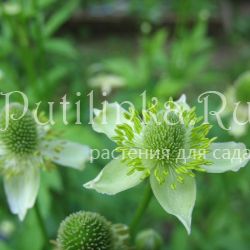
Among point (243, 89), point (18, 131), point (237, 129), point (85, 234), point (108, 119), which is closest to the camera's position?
point (85, 234)

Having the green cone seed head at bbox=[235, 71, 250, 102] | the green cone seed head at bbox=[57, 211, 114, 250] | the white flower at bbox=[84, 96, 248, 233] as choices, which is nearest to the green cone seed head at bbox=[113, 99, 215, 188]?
the white flower at bbox=[84, 96, 248, 233]

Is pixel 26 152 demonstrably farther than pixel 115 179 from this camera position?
Yes

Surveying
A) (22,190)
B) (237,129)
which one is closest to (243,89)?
(237,129)

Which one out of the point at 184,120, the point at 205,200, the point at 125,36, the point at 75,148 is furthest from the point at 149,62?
the point at 125,36

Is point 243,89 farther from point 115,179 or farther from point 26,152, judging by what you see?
point 115,179

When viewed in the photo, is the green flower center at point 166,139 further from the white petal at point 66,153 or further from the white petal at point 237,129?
the white petal at point 237,129

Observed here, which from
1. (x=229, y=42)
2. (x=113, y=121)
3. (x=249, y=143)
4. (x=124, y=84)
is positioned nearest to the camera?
(x=113, y=121)

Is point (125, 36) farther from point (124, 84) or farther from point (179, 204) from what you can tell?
point (179, 204)

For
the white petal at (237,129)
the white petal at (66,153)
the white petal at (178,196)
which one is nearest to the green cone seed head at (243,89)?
the white petal at (237,129)

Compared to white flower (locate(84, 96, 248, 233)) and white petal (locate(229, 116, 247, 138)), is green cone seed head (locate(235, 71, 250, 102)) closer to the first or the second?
white petal (locate(229, 116, 247, 138))
